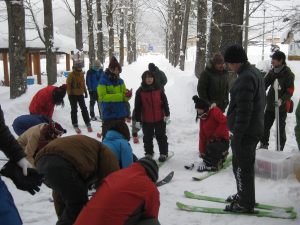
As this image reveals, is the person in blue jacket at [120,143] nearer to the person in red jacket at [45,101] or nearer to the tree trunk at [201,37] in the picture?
the person in red jacket at [45,101]

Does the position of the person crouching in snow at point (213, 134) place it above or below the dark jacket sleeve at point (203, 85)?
below

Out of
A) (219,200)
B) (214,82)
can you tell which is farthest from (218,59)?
(219,200)

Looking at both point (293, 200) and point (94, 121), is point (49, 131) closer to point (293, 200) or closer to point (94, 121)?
point (293, 200)

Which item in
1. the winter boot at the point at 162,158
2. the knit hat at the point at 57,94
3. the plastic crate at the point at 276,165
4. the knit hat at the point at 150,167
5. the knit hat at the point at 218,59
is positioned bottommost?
the winter boot at the point at 162,158

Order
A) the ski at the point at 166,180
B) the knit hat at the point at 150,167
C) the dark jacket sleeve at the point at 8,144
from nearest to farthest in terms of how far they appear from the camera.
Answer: the dark jacket sleeve at the point at 8,144
the knit hat at the point at 150,167
the ski at the point at 166,180

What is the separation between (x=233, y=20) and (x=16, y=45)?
613 centimetres

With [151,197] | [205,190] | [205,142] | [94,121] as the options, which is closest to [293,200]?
[205,190]

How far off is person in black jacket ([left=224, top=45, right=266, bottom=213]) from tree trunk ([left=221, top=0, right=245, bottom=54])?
4.57 metres

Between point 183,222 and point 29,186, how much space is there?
2.30m

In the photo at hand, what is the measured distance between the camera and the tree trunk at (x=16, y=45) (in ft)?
34.6

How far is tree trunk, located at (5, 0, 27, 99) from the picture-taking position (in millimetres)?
10547

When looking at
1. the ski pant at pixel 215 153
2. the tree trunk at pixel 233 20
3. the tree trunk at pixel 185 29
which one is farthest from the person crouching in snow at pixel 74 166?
the tree trunk at pixel 185 29

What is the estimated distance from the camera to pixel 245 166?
4355 millimetres

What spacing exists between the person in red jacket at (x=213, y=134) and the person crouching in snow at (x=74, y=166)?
130 inches
